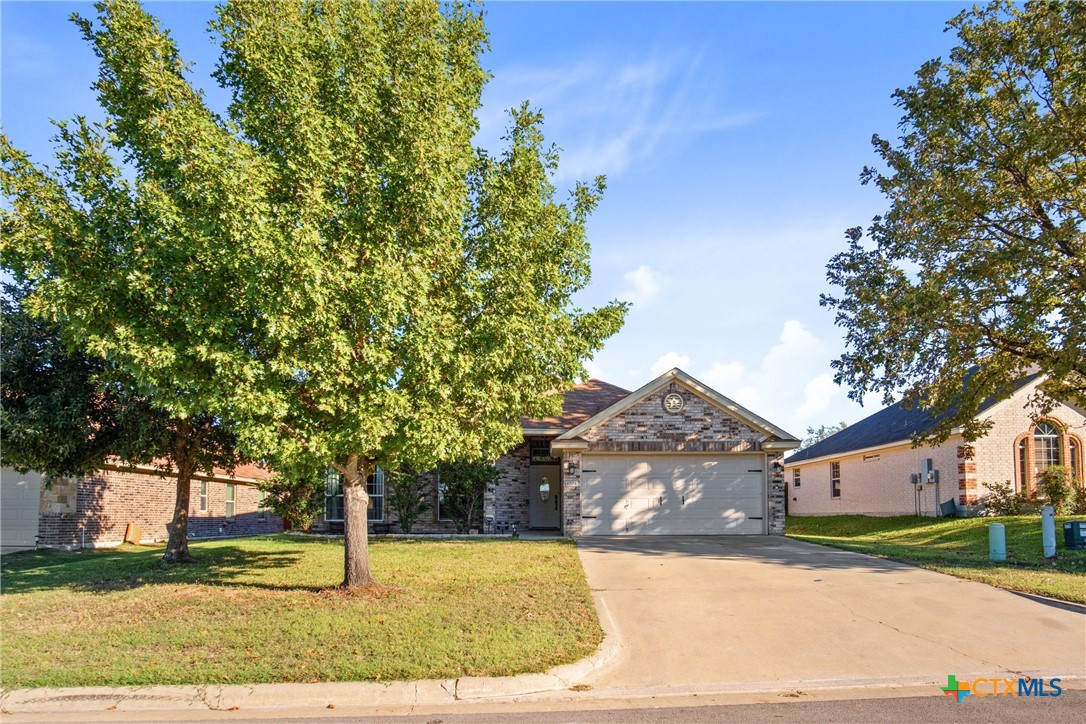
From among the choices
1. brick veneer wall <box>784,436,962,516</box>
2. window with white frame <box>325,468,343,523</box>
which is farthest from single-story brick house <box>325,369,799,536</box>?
window with white frame <box>325,468,343,523</box>

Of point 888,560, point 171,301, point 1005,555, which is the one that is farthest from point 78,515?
point 1005,555

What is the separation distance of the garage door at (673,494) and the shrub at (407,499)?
4856mm

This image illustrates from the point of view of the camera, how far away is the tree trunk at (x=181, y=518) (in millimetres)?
15039

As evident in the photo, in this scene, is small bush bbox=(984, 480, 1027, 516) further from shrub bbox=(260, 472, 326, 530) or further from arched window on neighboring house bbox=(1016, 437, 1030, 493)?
shrub bbox=(260, 472, 326, 530)

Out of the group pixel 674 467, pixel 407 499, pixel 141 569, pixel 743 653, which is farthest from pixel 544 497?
pixel 743 653

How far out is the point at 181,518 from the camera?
598 inches

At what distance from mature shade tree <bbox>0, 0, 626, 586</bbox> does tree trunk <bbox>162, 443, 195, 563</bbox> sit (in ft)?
18.5

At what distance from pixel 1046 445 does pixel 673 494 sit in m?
12.6

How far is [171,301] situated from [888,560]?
547 inches

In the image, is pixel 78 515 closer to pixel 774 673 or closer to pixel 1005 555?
pixel 774 673

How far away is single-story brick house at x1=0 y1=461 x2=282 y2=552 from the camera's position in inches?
788

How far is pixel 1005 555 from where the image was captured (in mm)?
14781

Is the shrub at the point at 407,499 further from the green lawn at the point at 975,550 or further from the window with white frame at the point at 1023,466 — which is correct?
the window with white frame at the point at 1023,466

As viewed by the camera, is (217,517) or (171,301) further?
(217,517)
